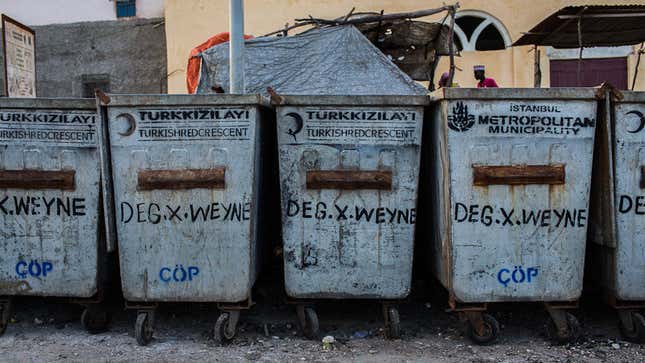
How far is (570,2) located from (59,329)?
987 cm

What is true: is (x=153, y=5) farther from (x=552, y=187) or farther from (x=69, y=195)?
(x=552, y=187)

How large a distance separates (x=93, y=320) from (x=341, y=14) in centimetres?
828

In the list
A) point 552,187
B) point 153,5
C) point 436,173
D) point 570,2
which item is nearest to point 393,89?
point 436,173

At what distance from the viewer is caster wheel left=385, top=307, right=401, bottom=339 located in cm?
378

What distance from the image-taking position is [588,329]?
3971mm

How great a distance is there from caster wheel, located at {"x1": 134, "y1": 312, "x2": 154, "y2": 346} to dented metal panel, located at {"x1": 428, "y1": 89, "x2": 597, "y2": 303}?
184 cm

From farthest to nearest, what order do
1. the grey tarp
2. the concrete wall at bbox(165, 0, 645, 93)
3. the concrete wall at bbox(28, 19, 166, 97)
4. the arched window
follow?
the concrete wall at bbox(28, 19, 166, 97) < the arched window < the concrete wall at bbox(165, 0, 645, 93) < the grey tarp

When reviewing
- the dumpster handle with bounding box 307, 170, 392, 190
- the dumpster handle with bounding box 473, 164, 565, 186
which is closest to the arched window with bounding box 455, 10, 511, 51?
the dumpster handle with bounding box 473, 164, 565, 186

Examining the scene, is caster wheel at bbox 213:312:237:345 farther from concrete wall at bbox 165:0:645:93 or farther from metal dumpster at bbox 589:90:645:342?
concrete wall at bbox 165:0:645:93

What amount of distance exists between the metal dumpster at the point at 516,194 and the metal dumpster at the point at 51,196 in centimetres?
217

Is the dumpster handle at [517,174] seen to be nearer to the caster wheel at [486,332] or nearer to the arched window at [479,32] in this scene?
the caster wheel at [486,332]

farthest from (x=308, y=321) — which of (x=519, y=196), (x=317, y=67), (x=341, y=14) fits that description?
(x=341, y=14)

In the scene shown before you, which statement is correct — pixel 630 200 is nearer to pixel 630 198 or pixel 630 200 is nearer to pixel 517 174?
pixel 630 198

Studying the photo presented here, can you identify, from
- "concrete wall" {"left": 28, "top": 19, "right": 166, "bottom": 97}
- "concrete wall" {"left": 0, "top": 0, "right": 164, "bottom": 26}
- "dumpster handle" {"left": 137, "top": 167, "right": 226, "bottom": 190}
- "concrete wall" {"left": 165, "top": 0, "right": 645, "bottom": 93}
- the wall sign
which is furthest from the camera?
"concrete wall" {"left": 0, "top": 0, "right": 164, "bottom": 26}
